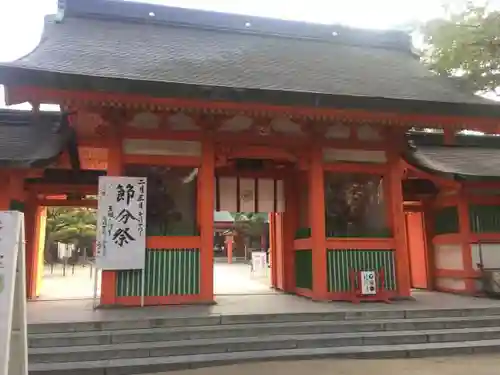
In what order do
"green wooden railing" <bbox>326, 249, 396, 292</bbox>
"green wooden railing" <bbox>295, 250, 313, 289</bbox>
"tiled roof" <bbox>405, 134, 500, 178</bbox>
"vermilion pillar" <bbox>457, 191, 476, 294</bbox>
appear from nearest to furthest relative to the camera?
"green wooden railing" <bbox>326, 249, 396, 292</bbox> → "green wooden railing" <bbox>295, 250, 313, 289</bbox> → "tiled roof" <bbox>405, 134, 500, 178</bbox> → "vermilion pillar" <bbox>457, 191, 476, 294</bbox>

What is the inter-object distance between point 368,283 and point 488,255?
10.4 ft

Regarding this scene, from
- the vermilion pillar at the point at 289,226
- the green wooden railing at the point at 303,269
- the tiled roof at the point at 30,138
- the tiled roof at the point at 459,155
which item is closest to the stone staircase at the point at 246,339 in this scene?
the green wooden railing at the point at 303,269

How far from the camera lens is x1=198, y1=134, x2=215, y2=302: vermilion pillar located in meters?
7.22

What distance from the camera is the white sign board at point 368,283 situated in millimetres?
7543

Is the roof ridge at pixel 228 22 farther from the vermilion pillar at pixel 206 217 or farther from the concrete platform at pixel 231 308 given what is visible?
the concrete platform at pixel 231 308

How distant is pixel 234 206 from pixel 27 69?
5110 millimetres

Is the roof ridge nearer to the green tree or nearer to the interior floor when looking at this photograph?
the interior floor

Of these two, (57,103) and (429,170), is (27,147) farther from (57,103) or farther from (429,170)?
(429,170)

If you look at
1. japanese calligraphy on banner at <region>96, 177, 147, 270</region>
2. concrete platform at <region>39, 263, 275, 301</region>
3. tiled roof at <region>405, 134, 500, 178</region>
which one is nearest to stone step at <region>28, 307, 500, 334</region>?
japanese calligraphy on banner at <region>96, 177, 147, 270</region>

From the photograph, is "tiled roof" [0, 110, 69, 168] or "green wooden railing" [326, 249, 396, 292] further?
"green wooden railing" [326, 249, 396, 292]

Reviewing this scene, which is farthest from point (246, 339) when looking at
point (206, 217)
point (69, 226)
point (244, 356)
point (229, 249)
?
point (229, 249)

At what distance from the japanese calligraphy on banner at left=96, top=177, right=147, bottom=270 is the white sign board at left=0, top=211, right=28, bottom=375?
11.0ft

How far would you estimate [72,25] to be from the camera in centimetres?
948

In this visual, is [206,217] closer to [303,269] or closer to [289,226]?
[303,269]
